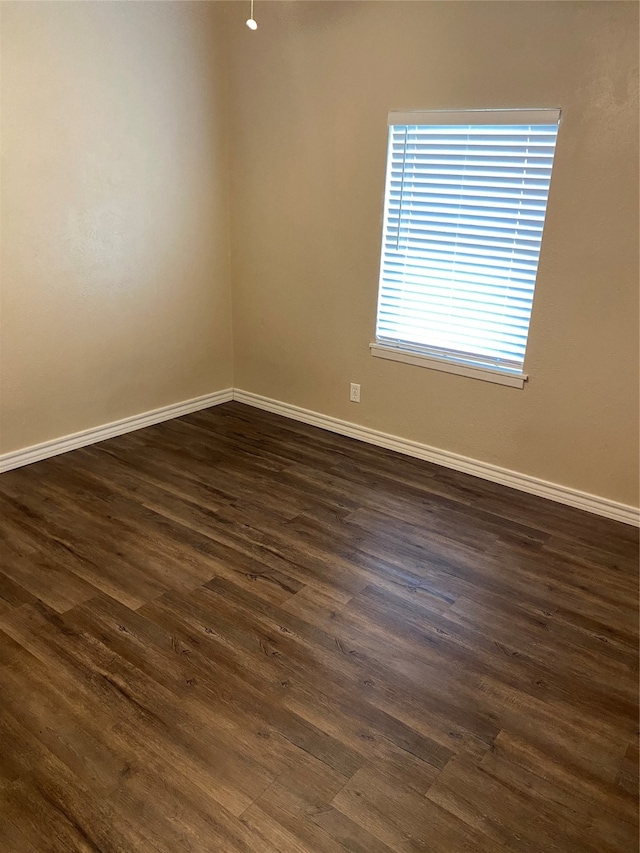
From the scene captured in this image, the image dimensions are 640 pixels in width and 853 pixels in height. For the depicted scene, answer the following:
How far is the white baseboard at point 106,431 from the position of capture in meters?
3.41

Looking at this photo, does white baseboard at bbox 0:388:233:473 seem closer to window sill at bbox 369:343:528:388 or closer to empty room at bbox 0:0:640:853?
empty room at bbox 0:0:640:853

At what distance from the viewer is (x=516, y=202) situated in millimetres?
3049

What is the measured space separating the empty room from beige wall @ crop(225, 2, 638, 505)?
0.05 feet

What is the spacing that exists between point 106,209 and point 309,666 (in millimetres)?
2680

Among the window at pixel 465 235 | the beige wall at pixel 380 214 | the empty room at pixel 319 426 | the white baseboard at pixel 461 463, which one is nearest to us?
the empty room at pixel 319 426

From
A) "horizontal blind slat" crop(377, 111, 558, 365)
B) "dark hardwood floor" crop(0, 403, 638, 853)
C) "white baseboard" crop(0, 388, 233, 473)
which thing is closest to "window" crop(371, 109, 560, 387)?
"horizontal blind slat" crop(377, 111, 558, 365)

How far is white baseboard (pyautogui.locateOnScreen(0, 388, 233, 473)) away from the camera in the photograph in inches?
134

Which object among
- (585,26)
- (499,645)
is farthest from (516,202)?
(499,645)

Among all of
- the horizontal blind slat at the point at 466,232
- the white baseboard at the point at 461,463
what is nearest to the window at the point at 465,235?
the horizontal blind slat at the point at 466,232

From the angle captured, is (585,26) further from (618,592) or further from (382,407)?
(618,592)

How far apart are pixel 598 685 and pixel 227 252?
3354mm

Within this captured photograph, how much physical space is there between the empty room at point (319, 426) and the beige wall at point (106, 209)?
0.06 ft

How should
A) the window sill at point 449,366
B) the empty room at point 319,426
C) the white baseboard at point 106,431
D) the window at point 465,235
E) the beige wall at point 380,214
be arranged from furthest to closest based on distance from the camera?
the white baseboard at point 106,431
the window sill at point 449,366
the window at point 465,235
the beige wall at point 380,214
the empty room at point 319,426

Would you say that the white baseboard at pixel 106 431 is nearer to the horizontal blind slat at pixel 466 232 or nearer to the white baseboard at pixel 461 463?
the white baseboard at pixel 461 463
